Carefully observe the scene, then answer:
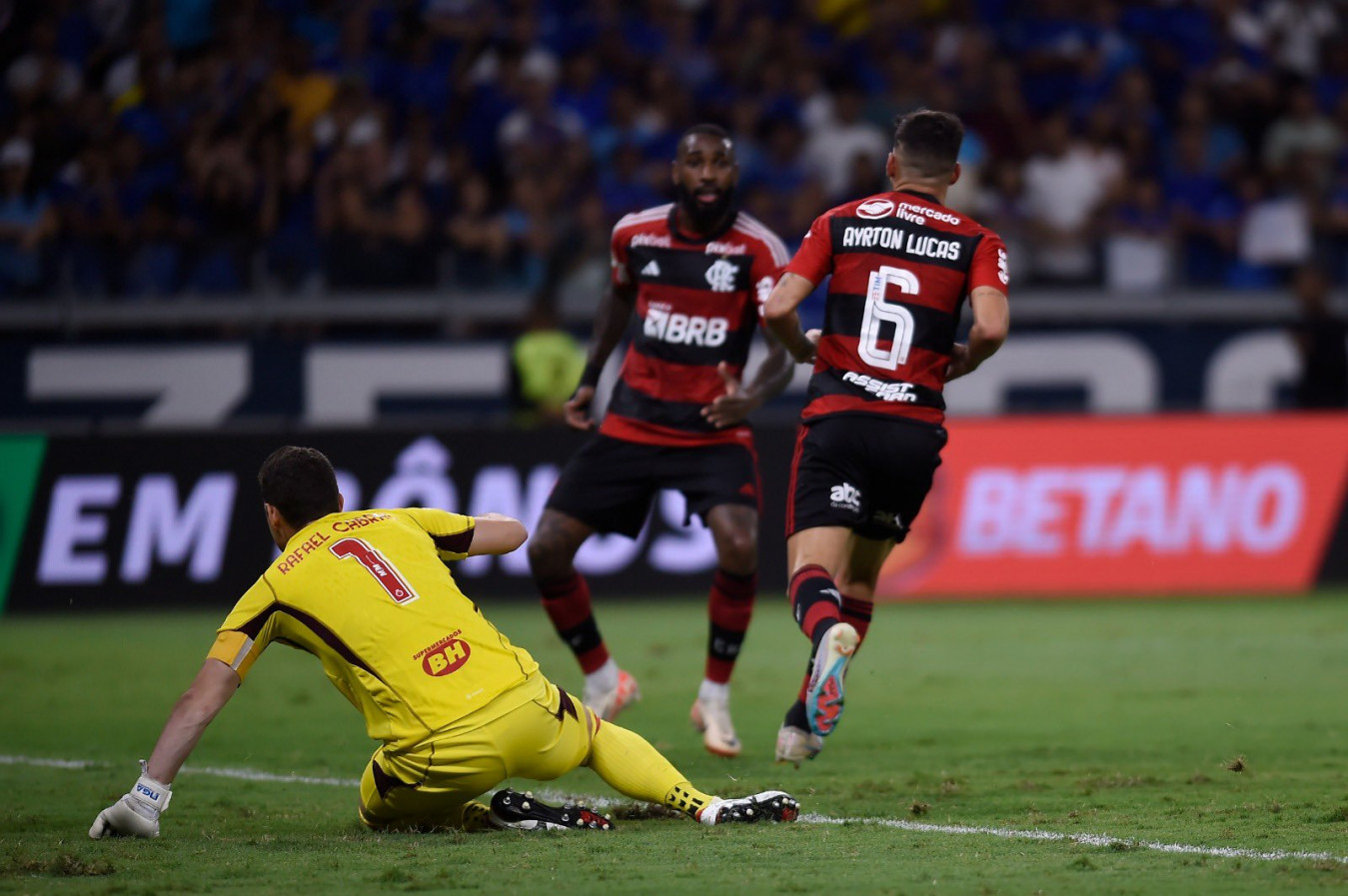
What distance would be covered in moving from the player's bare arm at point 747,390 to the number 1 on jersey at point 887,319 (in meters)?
1.29

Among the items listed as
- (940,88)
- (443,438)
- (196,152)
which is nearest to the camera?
(443,438)

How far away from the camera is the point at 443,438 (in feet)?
42.2

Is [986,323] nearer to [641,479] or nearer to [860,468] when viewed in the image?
[860,468]

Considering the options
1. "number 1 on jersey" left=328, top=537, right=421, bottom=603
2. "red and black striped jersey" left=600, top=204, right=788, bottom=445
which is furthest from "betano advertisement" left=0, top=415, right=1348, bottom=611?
"number 1 on jersey" left=328, top=537, right=421, bottom=603

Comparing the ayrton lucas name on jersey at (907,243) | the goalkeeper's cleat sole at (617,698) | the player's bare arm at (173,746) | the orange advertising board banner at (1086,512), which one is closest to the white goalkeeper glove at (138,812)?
the player's bare arm at (173,746)

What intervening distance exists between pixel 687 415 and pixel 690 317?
440 millimetres

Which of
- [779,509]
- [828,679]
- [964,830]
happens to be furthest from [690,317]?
[779,509]

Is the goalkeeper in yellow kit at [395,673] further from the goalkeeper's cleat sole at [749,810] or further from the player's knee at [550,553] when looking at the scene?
the player's knee at [550,553]

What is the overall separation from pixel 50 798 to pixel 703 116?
36.8 feet

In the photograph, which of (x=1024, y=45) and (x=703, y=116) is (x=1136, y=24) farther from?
(x=703, y=116)

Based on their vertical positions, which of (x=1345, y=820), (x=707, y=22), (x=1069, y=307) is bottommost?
(x=1345, y=820)

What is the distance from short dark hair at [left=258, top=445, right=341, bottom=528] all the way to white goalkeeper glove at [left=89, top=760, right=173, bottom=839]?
0.90 meters

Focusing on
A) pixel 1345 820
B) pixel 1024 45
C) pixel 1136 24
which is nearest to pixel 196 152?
pixel 1024 45

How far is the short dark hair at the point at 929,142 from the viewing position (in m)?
6.32
